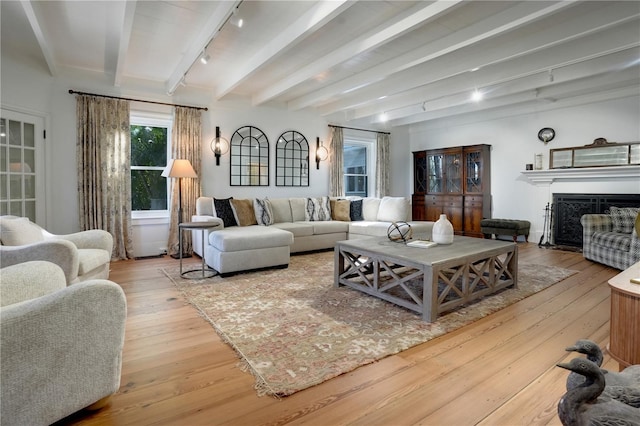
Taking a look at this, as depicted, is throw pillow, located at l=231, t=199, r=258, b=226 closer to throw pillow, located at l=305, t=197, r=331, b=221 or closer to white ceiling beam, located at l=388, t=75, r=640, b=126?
throw pillow, located at l=305, t=197, r=331, b=221

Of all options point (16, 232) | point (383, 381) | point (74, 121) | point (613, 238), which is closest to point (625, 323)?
point (383, 381)

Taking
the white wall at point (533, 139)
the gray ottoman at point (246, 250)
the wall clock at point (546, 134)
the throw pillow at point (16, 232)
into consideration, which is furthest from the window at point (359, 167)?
the throw pillow at point (16, 232)

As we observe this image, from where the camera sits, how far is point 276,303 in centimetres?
293

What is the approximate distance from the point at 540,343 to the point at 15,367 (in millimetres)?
2788

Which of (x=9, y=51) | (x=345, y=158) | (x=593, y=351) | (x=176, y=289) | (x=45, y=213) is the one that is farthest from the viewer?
(x=345, y=158)

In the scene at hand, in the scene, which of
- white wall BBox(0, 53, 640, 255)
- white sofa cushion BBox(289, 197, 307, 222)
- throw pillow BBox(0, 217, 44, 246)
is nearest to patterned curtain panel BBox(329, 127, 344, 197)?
white wall BBox(0, 53, 640, 255)

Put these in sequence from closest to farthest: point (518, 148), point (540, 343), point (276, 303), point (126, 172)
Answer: point (540, 343)
point (276, 303)
point (126, 172)
point (518, 148)

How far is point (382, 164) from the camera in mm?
7516

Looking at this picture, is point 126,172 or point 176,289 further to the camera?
point 126,172

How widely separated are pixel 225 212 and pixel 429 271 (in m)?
3.20

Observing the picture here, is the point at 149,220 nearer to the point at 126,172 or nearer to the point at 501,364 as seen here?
the point at 126,172

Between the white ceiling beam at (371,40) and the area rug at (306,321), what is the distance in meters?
2.46

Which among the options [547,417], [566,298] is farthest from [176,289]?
[566,298]

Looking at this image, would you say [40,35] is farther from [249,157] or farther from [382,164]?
[382,164]
